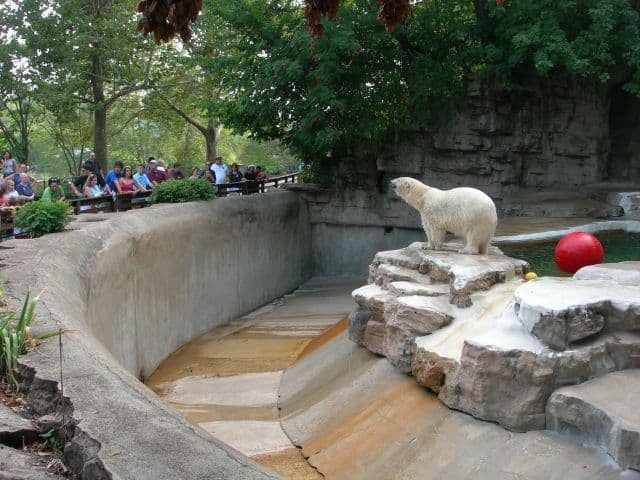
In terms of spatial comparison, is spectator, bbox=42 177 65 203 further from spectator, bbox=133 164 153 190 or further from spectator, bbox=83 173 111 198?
spectator, bbox=133 164 153 190

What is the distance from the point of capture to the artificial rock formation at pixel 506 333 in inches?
237

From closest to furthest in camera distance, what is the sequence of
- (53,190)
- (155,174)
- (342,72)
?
(53,190)
(342,72)
(155,174)

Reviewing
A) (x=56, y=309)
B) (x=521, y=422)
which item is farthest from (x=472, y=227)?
(x=56, y=309)

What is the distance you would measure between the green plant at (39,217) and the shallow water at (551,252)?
6399mm

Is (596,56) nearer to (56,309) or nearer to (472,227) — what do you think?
(472,227)

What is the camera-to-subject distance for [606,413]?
5.47 meters

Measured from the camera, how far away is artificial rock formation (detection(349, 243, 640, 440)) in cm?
601

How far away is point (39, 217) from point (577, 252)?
6439mm

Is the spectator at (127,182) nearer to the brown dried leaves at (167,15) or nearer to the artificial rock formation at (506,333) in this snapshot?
the artificial rock formation at (506,333)

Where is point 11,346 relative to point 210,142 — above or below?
below

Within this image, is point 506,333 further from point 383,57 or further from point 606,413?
point 383,57

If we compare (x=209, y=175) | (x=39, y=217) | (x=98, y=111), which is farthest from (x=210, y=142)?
(x=39, y=217)

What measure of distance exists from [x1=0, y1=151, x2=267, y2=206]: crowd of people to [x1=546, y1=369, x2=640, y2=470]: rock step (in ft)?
21.7

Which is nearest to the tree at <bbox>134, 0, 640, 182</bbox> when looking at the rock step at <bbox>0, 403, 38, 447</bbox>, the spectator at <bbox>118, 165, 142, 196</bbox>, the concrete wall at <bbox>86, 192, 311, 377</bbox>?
the concrete wall at <bbox>86, 192, 311, 377</bbox>
